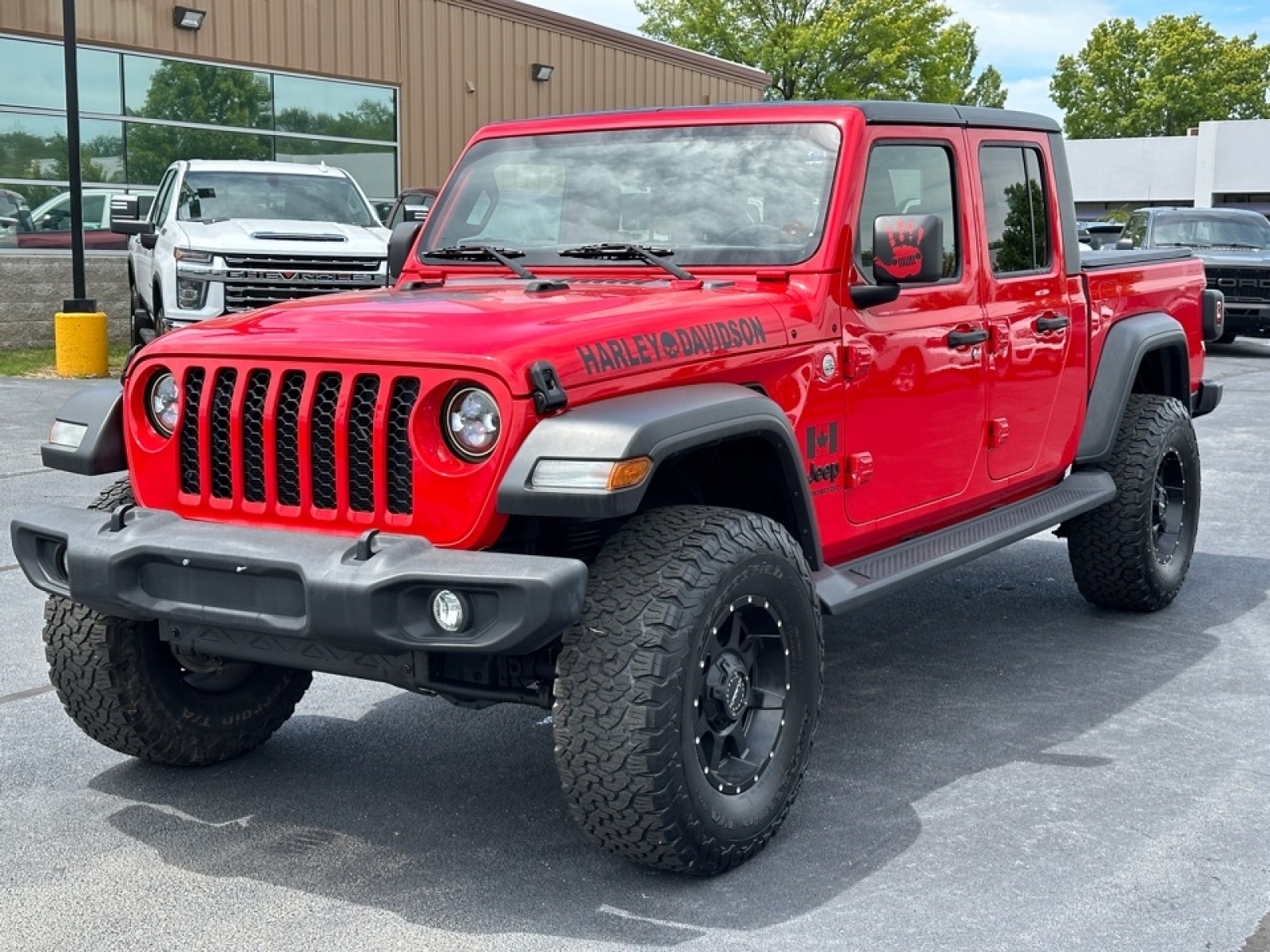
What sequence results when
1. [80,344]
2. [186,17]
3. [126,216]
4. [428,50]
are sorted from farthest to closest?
[428,50]
[186,17]
[80,344]
[126,216]

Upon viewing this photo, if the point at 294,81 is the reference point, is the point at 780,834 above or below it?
below

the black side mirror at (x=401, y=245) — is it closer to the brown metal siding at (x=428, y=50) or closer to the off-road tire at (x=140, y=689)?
the off-road tire at (x=140, y=689)

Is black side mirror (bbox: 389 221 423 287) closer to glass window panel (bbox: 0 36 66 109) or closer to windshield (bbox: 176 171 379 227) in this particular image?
windshield (bbox: 176 171 379 227)

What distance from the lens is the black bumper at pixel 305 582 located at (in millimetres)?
3279

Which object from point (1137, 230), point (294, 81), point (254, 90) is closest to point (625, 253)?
point (1137, 230)

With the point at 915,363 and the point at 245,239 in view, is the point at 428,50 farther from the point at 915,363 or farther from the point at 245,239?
the point at 915,363

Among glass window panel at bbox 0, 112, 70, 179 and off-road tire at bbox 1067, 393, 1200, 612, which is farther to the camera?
glass window panel at bbox 0, 112, 70, 179

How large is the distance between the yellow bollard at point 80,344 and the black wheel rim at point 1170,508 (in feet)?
37.1

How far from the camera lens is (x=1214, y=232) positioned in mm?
19656

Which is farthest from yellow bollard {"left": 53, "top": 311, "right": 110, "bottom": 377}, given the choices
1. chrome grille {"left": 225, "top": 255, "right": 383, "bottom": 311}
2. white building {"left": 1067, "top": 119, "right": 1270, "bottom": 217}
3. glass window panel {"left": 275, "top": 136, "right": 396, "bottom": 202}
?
white building {"left": 1067, "top": 119, "right": 1270, "bottom": 217}

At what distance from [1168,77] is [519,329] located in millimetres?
84162

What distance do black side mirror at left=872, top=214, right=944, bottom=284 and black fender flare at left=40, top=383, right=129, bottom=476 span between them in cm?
208

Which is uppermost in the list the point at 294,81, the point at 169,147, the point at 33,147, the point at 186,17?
the point at 186,17

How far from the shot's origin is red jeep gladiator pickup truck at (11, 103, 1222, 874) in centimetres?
343
